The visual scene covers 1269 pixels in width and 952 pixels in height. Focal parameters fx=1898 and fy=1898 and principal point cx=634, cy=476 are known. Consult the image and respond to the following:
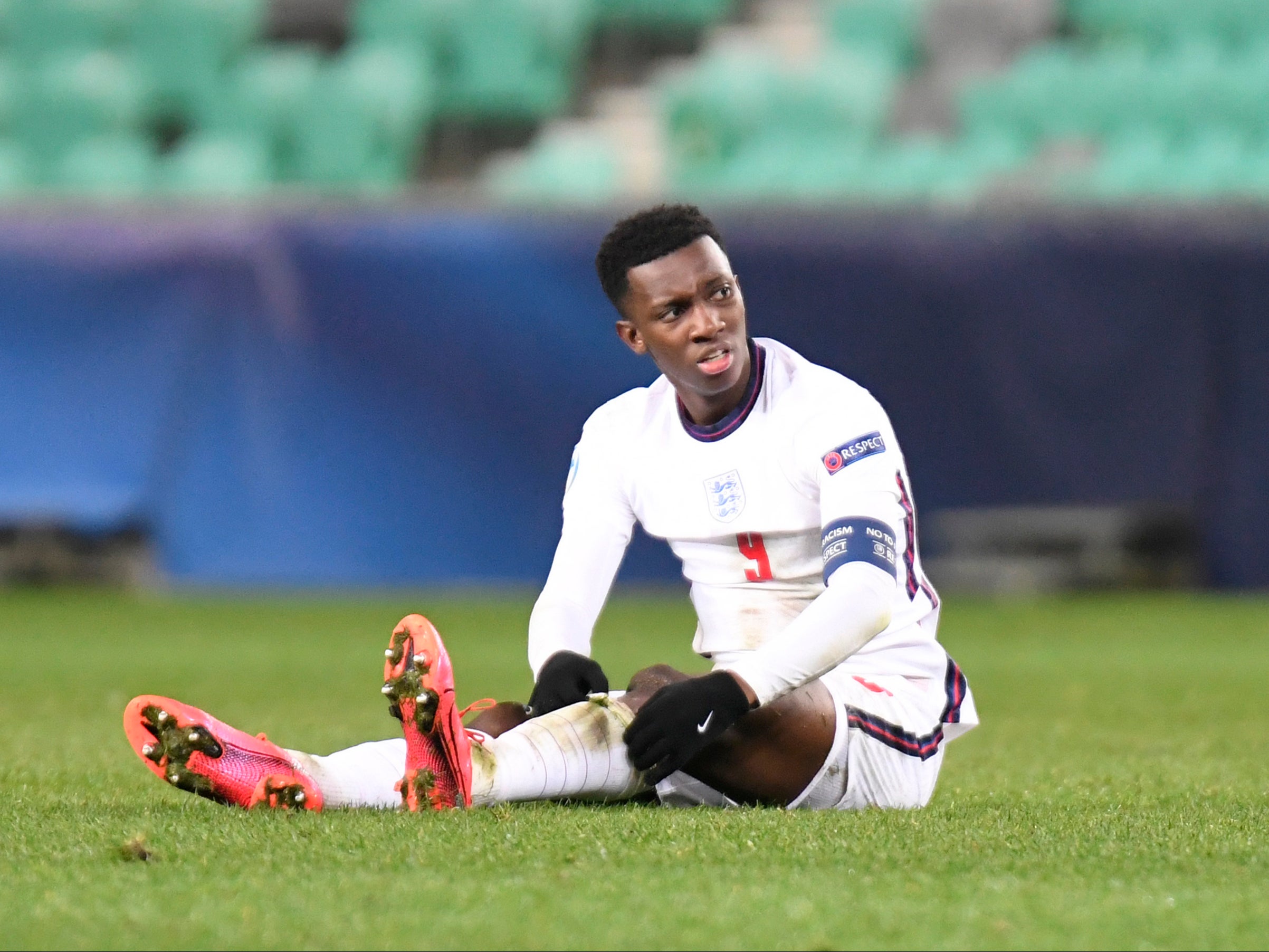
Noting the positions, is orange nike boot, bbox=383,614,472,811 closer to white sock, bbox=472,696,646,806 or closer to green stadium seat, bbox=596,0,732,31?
white sock, bbox=472,696,646,806

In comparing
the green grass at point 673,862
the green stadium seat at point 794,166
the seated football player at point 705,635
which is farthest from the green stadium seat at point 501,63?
the seated football player at point 705,635

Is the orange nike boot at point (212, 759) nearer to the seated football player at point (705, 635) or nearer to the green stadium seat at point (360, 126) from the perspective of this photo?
the seated football player at point (705, 635)

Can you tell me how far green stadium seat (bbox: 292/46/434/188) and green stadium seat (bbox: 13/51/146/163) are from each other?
130cm

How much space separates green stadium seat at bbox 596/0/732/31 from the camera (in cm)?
1435

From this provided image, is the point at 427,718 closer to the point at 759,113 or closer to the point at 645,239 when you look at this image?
the point at 645,239

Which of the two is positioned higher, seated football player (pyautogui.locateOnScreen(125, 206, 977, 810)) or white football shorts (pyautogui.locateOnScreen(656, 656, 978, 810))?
seated football player (pyautogui.locateOnScreen(125, 206, 977, 810))

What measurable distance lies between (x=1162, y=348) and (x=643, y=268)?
25.7 feet

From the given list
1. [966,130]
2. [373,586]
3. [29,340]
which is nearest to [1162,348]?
[966,130]

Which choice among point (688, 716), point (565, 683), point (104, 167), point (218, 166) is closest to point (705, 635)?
point (565, 683)

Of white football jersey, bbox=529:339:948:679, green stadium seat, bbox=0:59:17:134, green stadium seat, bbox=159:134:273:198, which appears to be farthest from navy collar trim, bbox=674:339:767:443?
green stadium seat, bbox=0:59:17:134

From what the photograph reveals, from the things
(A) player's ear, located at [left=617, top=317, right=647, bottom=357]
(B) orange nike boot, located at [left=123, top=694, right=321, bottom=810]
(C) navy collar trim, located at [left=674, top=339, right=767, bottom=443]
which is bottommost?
(B) orange nike boot, located at [left=123, top=694, right=321, bottom=810]

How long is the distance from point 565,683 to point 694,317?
74 centimetres

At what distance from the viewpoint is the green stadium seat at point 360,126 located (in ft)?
42.4

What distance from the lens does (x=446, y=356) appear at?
10.8 meters
